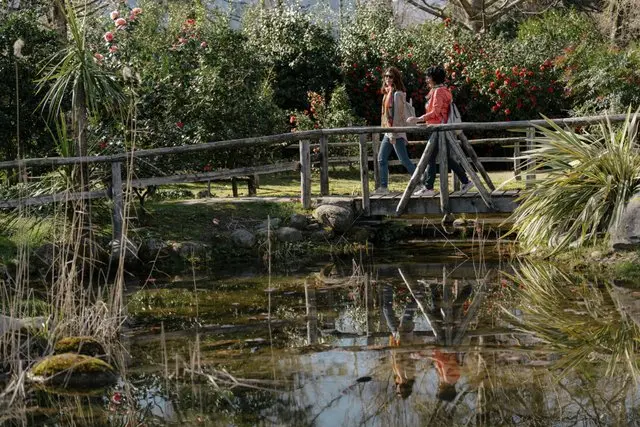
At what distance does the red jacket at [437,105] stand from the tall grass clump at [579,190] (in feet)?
4.83

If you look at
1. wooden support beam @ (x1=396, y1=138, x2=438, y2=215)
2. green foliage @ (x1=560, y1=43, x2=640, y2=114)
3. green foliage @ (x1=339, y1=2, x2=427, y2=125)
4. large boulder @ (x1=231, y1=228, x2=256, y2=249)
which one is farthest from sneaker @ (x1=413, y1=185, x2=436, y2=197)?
green foliage @ (x1=339, y1=2, x2=427, y2=125)

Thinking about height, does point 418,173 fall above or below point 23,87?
below

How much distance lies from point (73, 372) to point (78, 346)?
0.39 m

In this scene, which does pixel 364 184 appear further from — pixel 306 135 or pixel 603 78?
pixel 603 78

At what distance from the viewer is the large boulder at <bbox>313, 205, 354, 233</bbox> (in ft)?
44.2

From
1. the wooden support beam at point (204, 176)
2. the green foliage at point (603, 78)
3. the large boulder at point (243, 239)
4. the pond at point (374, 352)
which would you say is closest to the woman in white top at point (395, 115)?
the wooden support beam at point (204, 176)

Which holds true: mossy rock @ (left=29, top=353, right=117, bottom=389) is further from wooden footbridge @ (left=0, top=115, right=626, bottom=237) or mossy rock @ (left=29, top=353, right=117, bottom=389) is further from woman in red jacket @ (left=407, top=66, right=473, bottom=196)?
woman in red jacket @ (left=407, top=66, right=473, bottom=196)

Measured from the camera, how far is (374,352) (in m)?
8.19

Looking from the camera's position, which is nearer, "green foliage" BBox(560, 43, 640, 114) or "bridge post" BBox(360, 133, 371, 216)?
"bridge post" BBox(360, 133, 371, 216)

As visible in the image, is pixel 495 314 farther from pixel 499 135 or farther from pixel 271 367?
pixel 499 135

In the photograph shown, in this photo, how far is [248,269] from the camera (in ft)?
40.5

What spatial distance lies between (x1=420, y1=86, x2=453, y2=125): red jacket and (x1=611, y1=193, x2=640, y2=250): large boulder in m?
2.91

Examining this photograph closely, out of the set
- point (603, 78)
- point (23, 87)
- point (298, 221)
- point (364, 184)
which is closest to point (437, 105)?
point (364, 184)

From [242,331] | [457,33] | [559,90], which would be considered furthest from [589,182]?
[457,33]
